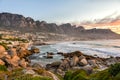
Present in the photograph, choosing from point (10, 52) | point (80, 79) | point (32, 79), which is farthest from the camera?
point (10, 52)

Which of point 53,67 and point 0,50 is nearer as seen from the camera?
point 53,67

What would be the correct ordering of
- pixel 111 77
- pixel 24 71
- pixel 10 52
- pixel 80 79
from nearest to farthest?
pixel 111 77
pixel 80 79
pixel 24 71
pixel 10 52

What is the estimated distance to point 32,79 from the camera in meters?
25.3

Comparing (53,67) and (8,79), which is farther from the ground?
(8,79)

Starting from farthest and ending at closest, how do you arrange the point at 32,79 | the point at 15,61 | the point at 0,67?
the point at 15,61 < the point at 0,67 < the point at 32,79

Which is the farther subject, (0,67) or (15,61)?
Result: (15,61)

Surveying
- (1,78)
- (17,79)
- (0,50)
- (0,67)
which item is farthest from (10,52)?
(17,79)

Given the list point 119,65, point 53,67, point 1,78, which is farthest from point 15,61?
point 119,65

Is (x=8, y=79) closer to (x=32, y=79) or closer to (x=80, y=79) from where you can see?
(x=32, y=79)

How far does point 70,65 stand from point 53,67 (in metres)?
3.92

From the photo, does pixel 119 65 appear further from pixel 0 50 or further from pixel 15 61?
pixel 0 50

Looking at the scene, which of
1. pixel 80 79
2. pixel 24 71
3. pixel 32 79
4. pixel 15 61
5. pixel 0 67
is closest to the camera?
pixel 32 79

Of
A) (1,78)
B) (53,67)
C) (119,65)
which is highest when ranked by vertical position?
(119,65)

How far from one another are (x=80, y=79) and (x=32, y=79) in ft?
16.5
